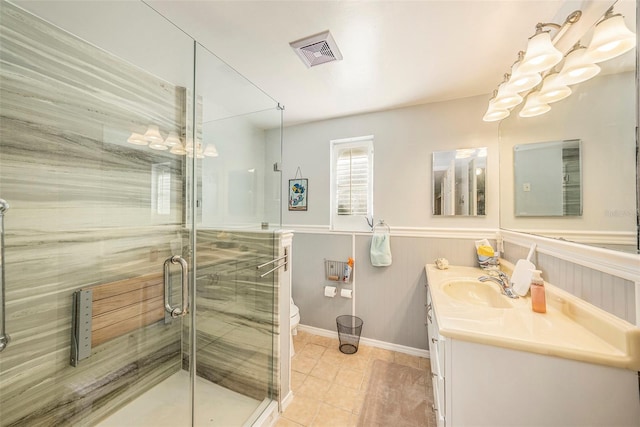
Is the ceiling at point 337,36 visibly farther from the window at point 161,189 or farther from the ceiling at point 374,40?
the window at point 161,189

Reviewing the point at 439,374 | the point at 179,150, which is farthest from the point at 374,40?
the point at 439,374

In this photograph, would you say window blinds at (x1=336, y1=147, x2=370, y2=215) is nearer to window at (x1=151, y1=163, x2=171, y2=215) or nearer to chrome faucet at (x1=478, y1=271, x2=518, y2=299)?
chrome faucet at (x1=478, y1=271, x2=518, y2=299)

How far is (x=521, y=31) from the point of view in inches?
51.4

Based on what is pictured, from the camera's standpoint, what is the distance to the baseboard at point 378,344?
2.15m

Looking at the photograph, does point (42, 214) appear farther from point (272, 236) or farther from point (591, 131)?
point (591, 131)

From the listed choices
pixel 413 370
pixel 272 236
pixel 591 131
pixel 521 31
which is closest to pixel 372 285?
pixel 413 370

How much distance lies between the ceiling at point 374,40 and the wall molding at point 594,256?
1160mm

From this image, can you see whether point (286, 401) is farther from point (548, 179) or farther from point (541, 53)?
point (541, 53)

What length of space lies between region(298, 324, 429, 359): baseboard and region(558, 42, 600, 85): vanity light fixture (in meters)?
2.16

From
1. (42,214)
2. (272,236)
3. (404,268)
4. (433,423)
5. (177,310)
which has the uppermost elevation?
(42,214)

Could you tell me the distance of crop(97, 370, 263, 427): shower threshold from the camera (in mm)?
1418

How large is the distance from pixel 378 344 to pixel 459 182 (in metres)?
1.69

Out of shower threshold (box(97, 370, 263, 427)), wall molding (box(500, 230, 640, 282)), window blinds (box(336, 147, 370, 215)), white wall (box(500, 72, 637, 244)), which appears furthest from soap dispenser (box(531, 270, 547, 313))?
shower threshold (box(97, 370, 263, 427))

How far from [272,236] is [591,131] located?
1724 mm
